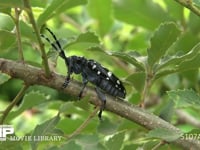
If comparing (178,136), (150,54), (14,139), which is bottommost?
(14,139)

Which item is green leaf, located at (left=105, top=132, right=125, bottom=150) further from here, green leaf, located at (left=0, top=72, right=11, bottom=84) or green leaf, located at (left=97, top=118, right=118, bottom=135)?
green leaf, located at (left=0, top=72, right=11, bottom=84)

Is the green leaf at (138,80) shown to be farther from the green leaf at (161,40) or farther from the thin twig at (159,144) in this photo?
the thin twig at (159,144)

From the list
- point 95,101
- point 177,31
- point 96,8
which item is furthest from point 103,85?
point 96,8

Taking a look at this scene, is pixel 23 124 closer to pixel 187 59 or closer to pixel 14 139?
pixel 14 139

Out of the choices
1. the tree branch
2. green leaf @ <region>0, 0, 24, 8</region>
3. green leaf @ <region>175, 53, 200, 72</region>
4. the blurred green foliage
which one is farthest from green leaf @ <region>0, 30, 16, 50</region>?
green leaf @ <region>175, 53, 200, 72</region>

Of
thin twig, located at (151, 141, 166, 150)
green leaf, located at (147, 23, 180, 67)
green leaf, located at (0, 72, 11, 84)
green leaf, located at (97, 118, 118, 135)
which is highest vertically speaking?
green leaf, located at (147, 23, 180, 67)

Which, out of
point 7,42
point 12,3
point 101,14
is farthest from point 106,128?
point 101,14
